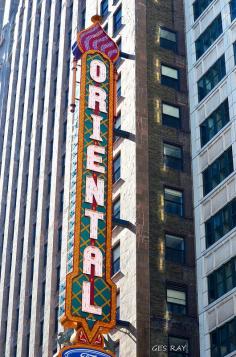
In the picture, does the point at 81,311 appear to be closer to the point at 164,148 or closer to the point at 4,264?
the point at 164,148

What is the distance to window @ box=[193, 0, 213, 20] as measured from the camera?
61.9m

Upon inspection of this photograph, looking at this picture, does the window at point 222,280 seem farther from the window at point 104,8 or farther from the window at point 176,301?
the window at point 104,8

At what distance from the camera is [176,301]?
52125mm

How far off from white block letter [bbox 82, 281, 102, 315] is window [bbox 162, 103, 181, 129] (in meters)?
15.5

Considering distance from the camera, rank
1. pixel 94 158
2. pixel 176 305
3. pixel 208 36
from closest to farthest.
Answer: pixel 176 305 < pixel 94 158 < pixel 208 36

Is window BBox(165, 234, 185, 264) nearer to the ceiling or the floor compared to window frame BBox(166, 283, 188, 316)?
nearer to the ceiling

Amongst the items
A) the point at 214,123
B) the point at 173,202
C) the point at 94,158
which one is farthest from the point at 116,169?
the point at 214,123

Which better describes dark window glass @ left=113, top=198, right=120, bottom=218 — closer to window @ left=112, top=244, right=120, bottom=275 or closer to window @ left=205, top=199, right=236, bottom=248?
window @ left=112, top=244, right=120, bottom=275

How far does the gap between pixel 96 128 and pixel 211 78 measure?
968cm

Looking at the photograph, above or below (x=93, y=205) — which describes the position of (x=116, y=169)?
above

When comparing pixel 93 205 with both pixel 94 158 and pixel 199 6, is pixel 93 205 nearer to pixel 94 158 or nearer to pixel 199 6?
pixel 94 158

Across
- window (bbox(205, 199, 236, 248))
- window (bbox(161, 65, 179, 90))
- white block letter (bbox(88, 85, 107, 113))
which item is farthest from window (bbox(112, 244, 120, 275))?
window (bbox(161, 65, 179, 90))

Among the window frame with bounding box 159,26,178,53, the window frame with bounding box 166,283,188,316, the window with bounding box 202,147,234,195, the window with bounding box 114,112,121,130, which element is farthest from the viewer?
the window frame with bounding box 159,26,178,53

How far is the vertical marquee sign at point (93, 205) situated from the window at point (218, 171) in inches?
271
